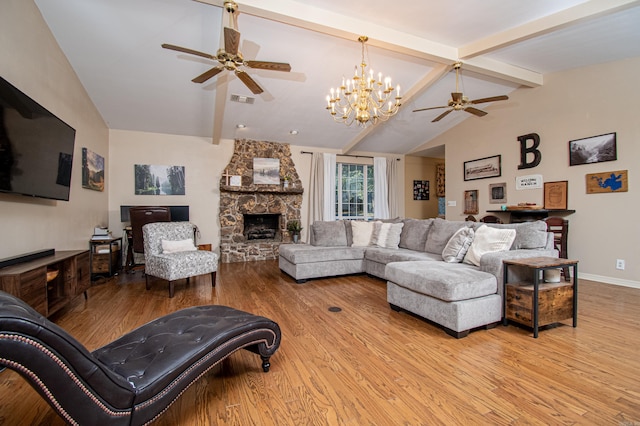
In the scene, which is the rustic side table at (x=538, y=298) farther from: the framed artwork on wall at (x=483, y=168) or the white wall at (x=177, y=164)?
the white wall at (x=177, y=164)

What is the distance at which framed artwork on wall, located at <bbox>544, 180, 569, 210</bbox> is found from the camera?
15.2 ft

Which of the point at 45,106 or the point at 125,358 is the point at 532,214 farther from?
the point at 45,106

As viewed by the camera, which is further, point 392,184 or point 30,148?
point 392,184

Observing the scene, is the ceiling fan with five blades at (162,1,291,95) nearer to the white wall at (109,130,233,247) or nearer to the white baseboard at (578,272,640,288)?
the white wall at (109,130,233,247)

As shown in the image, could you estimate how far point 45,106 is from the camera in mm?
3135

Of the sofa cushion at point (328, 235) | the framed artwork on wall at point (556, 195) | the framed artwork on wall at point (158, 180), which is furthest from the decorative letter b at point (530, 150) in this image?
the framed artwork on wall at point (158, 180)

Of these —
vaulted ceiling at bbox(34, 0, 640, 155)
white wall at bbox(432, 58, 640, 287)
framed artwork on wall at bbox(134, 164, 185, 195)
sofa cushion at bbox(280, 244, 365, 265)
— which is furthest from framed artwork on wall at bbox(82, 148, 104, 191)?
white wall at bbox(432, 58, 640, 287)

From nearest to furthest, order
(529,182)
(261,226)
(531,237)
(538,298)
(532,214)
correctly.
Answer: (538,298) → (531,237) → (532,214) → (529,182) → (261,226)

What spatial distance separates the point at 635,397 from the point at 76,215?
5684 mm

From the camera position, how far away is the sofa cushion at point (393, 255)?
12.1 feet

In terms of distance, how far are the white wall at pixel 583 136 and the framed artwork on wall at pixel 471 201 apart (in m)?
0.55

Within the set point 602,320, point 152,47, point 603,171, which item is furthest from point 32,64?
point 603,171

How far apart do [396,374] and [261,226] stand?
17.6ft

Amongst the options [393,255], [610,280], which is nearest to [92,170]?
[393,255]
